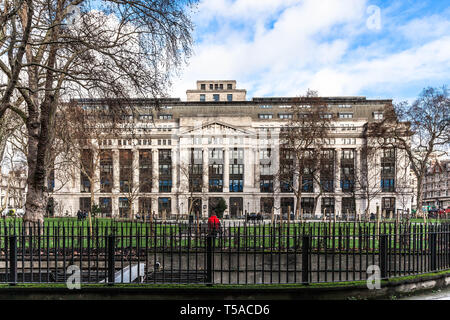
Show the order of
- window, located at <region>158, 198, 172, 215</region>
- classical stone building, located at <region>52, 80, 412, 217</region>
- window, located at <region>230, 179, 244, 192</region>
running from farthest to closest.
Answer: window, located at <region>230, 179, 244, 192</region> < window, located at <region>158, 198, 172, 215</region> < classical stone building, located at <region>52, 80, 412, 217</region>

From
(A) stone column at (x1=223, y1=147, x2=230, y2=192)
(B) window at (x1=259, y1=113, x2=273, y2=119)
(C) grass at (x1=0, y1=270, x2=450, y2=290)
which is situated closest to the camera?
(C) grass at (x1=0, y1=270, x2=450, y2=290)

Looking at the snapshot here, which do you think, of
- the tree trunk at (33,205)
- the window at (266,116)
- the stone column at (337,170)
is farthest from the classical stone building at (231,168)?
the tree trunk at (33,205)

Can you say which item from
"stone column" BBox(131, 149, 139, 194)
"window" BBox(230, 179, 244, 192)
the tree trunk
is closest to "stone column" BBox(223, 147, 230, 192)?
"window" BBox(230, 179, 244, 192)

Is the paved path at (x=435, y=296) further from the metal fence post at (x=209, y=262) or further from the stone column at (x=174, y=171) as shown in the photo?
the stone column at (x=174, y=171)

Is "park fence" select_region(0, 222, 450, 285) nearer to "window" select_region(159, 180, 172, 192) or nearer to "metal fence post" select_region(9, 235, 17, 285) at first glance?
"metal fence post" select_region(9, 235, 17, 285)

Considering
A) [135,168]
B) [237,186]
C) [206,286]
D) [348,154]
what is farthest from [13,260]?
[348,154]

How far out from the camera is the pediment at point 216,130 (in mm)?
69125

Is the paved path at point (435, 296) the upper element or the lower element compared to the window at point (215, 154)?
lower

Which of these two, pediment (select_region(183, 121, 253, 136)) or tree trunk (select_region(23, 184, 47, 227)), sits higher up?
pediment (select_region(183, 121, 253, 136))

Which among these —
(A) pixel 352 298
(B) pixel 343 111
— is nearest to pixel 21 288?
(A) pixel 352 298

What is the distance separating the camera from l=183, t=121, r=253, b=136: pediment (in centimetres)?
6912

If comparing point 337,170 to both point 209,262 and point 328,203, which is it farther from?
point 209,262

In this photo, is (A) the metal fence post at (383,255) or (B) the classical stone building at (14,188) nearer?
(A) the metal fence post at (383,255)

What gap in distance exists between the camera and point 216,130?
6962 cm
